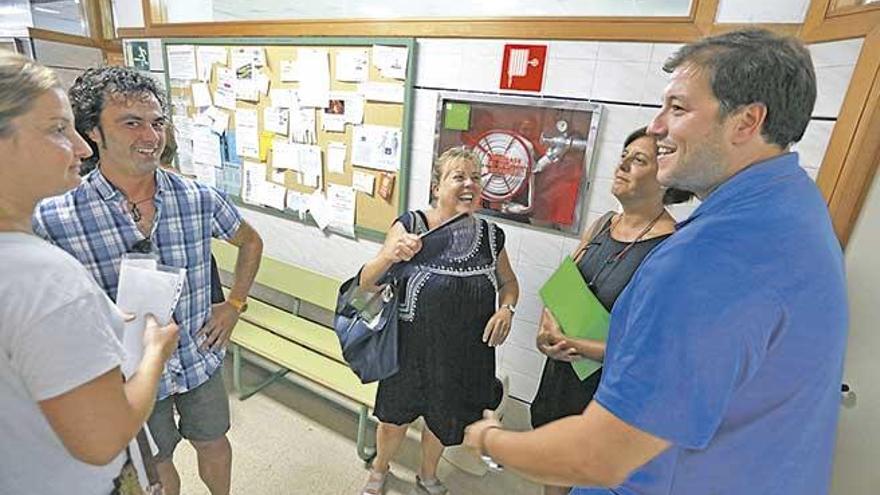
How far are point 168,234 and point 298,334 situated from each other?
1.27 m

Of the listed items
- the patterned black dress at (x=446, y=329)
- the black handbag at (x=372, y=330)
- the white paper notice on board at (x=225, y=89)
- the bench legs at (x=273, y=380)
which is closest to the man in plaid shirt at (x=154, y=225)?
the black handbag at (x=372, y=330)

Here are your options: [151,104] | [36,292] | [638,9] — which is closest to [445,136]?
[638,9]

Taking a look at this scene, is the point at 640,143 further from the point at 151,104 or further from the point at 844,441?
the point at 151,104

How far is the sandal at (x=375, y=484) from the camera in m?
1.83

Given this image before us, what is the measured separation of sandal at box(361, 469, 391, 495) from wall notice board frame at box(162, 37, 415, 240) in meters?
1.14

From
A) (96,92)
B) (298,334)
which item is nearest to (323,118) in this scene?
(298,334)

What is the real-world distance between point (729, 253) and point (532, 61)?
143 centimetres

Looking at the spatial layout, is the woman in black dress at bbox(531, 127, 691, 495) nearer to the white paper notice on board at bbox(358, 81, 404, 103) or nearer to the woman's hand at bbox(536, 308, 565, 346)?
the woman's hand at bbox(536, 308, 565, 346)

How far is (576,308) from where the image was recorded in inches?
52.3

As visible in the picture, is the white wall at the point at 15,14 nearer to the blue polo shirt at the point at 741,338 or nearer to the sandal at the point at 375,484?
the sandal at the point at 375,484

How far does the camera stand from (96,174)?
1.12 m

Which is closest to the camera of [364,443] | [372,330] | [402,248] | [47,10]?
[402,248]

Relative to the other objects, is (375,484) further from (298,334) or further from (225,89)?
(225,89)

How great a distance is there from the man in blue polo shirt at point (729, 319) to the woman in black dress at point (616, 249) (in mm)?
580
